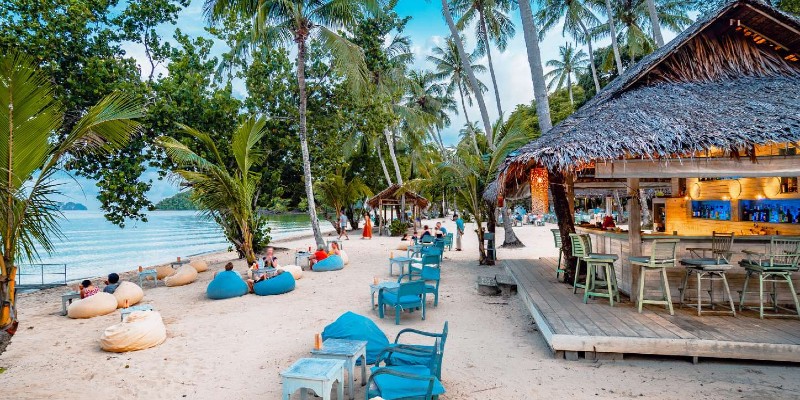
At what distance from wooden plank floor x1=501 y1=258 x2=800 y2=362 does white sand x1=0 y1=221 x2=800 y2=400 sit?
203 mm

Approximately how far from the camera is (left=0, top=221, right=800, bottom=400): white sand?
4359 mm

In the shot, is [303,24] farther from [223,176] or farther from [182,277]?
[182,277]

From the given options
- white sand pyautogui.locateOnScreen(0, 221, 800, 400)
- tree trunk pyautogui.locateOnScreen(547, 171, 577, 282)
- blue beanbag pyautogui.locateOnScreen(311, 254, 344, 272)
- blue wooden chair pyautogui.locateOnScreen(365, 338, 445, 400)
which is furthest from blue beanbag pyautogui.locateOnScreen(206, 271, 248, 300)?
tree trunk pyautogui.locateOnScreen(547, 171, 577, 282)

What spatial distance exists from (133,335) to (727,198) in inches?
473

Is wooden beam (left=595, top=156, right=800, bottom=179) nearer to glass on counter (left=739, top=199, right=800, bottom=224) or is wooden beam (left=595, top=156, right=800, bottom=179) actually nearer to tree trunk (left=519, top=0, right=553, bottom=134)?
glass on counter (left=739, top=199, right=800, bottom=224)

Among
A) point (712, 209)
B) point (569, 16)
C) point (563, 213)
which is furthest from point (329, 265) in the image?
point (569, 16)

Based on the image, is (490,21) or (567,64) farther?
(567,64)

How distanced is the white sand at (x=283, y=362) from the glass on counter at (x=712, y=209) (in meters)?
5.55

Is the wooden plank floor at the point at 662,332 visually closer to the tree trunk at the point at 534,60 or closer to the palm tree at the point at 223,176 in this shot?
the tree trunk at the point at 534,60

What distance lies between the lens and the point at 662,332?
5.02m

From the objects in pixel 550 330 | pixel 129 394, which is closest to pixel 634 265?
pixel 550 330

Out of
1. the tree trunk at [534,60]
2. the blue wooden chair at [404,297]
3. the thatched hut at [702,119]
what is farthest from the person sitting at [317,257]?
the tree trunk at [534,60]

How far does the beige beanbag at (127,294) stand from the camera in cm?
863

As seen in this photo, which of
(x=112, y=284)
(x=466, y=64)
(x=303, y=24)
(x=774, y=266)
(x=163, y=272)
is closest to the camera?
(x=774, y=266)
